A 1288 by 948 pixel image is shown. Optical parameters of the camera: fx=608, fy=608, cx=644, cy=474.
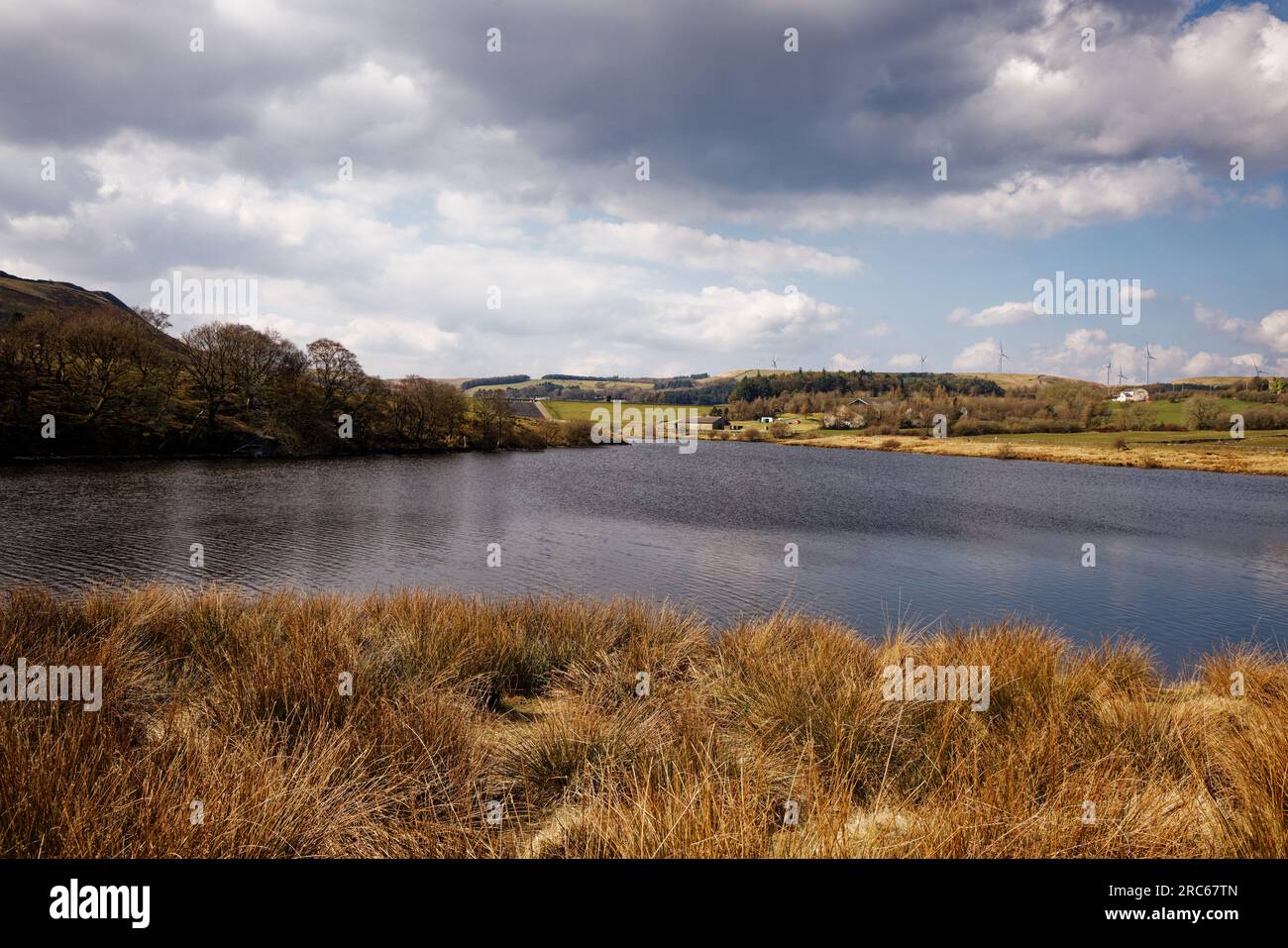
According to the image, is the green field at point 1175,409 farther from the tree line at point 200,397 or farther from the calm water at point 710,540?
the tree line at point 200,397

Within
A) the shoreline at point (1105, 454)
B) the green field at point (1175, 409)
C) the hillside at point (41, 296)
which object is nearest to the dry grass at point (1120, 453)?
the shoreline at point (1105, 454)

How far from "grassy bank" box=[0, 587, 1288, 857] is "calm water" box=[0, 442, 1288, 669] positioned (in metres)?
5.55

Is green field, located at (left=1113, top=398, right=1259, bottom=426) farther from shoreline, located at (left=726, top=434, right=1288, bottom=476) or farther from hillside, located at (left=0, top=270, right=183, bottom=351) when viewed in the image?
hillside, located at (left=0, top=270, right=183, bottom=351)

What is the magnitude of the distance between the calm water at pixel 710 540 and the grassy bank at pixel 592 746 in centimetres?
555

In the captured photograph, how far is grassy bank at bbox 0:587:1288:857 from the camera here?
3.28 metres

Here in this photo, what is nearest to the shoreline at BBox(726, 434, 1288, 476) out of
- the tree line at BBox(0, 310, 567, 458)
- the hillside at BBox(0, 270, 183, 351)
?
the tree line at BBox(0, 310, 567, 458)

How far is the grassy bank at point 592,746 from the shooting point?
3.28m

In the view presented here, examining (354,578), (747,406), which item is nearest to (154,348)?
(354,578)

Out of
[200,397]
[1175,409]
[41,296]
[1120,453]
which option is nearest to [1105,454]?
[1120,453]

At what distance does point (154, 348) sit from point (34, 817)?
6478 centimetres

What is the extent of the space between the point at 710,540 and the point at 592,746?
1974cm

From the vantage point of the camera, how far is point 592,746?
15.8ft

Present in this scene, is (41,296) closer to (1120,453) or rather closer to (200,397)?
(200,397)
